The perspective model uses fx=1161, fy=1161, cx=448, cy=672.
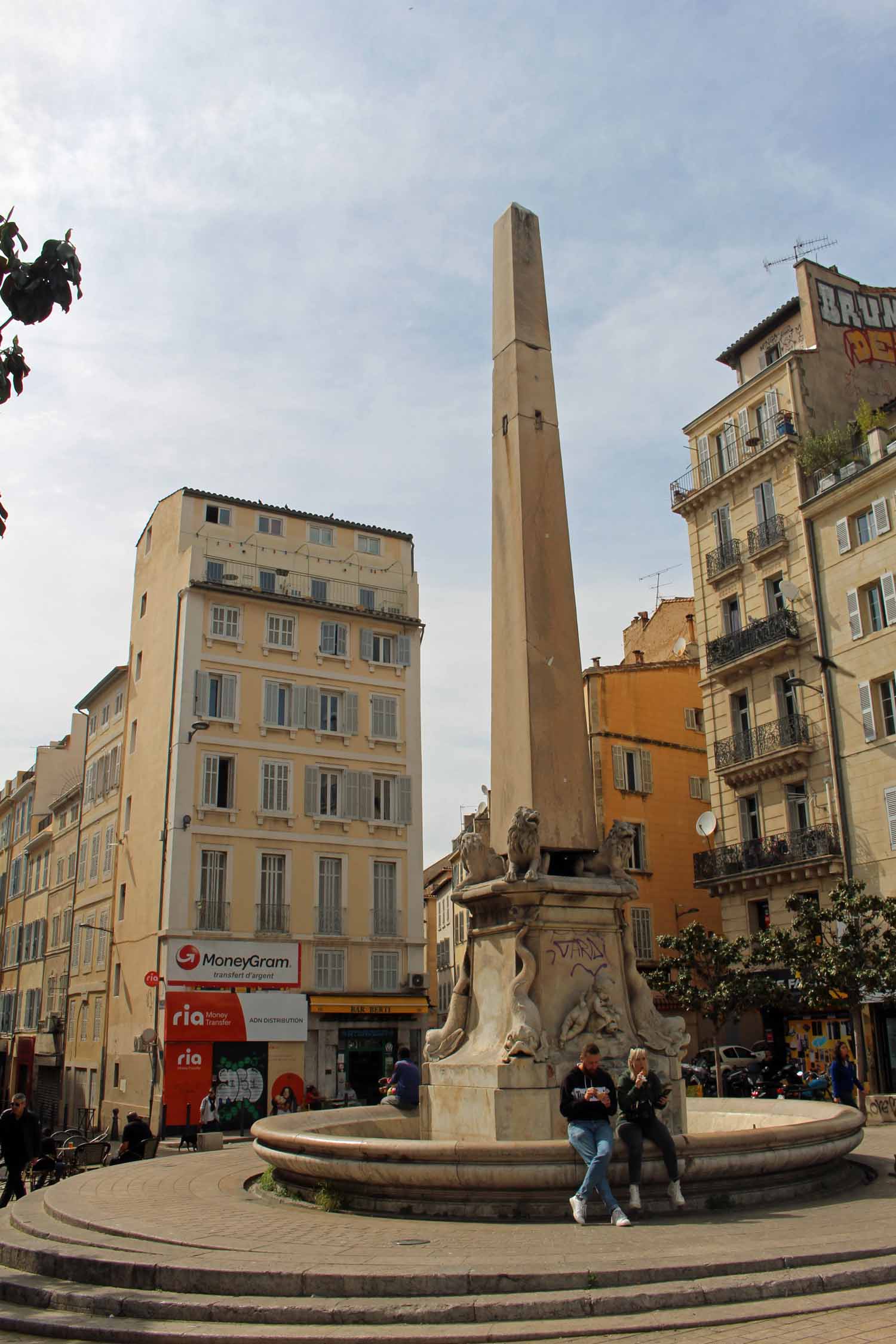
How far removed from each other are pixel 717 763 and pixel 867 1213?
23.8 meters

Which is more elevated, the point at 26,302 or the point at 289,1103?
the point at 26,302

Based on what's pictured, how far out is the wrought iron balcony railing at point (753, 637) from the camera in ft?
95.9

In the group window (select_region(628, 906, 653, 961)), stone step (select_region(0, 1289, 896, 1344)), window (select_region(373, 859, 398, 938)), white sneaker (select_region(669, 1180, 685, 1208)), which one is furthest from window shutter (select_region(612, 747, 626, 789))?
stone step (select_region(0, 1289, 896, 1344))

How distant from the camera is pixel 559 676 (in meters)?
11.0

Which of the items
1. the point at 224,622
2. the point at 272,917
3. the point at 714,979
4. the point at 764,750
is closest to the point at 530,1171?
the point at 714,979

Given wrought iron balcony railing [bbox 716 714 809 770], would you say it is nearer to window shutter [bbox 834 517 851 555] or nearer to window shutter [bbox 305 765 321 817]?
window shutter [bbox 834 517 851 555]

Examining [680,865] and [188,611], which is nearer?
[188,611]

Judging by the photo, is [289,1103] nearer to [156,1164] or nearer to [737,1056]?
[737,1056]

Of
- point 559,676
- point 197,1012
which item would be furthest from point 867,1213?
point 197,1012

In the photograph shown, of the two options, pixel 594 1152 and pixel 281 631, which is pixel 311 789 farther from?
pixel 594 1152

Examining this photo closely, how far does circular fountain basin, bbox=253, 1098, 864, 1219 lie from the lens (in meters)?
7.82

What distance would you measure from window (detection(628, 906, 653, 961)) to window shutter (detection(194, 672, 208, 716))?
1455 centimetres

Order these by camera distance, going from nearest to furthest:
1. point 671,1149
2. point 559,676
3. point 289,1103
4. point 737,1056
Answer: point 671,1149, point 559,676, point 289,1103, point 737,1056

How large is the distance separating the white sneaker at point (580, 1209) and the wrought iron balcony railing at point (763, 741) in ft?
72.2
